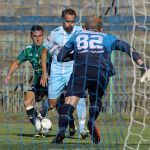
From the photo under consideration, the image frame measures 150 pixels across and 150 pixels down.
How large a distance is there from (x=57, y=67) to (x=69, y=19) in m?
1.00

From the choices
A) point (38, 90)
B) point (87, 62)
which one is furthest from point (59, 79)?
point (87, 62)

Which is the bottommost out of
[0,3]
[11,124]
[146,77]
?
[11,124]

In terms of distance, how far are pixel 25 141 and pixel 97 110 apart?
1196 mm

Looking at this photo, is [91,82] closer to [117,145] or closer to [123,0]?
[117,145]

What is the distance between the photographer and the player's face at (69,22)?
12.2 meters

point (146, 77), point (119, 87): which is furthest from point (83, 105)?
point (119, 87)

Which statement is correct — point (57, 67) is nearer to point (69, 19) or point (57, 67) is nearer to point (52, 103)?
point (52, 103)

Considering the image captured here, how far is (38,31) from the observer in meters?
13.0

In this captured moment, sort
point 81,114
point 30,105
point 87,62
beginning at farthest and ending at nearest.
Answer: point 30,105 < point 81,114 < point 87,62

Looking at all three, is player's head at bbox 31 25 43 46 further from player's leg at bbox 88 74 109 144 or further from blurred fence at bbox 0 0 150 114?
blurred fence at bbox 0 0 150 114

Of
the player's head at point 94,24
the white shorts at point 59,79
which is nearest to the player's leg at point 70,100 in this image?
the player's head at point 94,24

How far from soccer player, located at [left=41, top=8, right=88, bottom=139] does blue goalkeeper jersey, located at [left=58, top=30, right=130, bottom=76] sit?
58.8 inches

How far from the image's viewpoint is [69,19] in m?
12.3

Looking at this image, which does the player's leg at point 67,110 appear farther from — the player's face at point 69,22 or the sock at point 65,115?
the player's face at point 69,22
